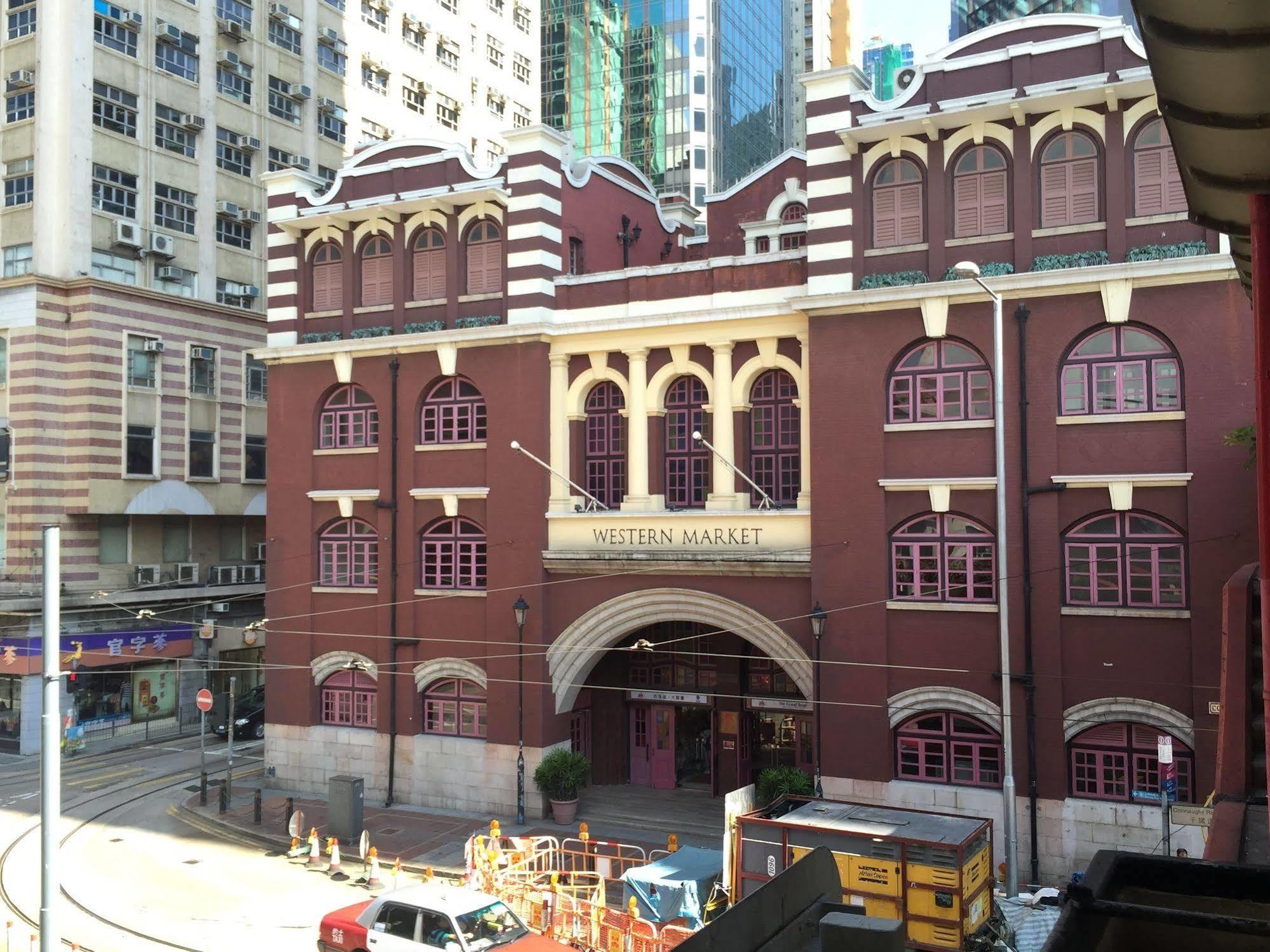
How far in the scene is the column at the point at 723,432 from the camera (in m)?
29.2

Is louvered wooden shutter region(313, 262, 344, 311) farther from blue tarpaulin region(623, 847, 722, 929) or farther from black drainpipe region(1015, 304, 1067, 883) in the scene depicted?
blue tarpaulin region(623, 847, 722, 929)

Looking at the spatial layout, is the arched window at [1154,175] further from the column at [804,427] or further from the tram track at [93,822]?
the tram track at [93,822]

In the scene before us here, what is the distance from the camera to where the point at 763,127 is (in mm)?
114250

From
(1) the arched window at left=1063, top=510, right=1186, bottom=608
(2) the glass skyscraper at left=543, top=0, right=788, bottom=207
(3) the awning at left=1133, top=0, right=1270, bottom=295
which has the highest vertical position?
(2) the glass skyscraper at left=543, top=0, right=788, bottom=207

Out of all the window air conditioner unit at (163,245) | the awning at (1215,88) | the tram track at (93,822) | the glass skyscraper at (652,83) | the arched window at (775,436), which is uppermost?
the glass skyscraper at (652,83)

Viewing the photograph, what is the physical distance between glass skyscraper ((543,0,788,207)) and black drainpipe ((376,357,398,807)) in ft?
228

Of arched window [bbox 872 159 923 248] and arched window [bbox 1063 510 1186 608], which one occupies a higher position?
arched window [bbox 872 159 923 248]

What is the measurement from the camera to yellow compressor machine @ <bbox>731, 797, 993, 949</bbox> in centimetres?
1884

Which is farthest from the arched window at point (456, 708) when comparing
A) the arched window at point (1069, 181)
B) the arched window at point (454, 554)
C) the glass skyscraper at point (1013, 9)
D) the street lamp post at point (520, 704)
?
the glass skyscraper at point (1013, 9)

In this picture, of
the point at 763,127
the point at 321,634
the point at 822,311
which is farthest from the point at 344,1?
the point at 763,127

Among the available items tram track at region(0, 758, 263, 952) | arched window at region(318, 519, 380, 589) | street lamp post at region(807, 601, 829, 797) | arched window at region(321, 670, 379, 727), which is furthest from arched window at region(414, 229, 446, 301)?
tram track at region(0, 758, 263, 952)

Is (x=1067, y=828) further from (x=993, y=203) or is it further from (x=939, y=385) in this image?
Answer: (x=993, y=203)

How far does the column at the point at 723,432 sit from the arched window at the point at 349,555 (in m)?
10.7

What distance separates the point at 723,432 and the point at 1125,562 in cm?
1024
